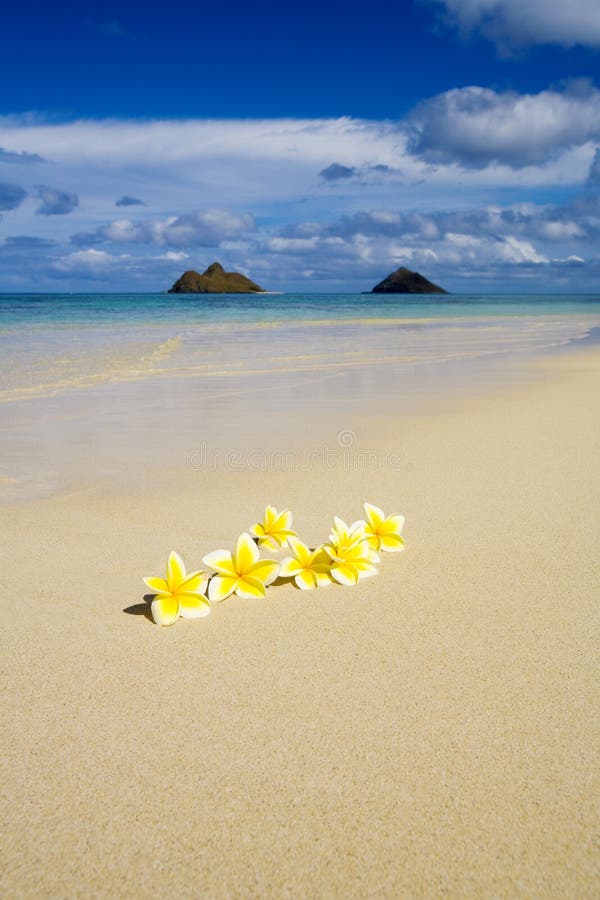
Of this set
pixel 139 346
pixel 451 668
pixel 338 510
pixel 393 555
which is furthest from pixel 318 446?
pixel 139 346

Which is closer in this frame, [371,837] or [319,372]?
[371,837]

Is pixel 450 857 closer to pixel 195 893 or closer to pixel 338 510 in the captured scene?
pixel 195 893

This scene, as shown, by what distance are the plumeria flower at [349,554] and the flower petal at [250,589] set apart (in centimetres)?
28

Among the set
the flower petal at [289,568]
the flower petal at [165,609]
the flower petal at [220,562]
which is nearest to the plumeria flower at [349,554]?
the flower petal at [289,568]

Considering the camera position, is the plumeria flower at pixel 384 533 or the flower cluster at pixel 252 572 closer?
the flower cluster at pixel 252 572

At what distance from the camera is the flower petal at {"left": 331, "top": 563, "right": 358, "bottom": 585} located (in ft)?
8.37

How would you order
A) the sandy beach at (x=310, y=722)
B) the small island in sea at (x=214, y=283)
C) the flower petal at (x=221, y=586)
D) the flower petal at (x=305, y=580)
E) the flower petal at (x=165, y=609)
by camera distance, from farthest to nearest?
the small island in sea at (x=214, y=283)
the flower petal at (x=305, y=580)
the flower petal at (x=221, y=586)
the flower petal at (x=165, y=609)
the sandy beach at (x=310, y=722)

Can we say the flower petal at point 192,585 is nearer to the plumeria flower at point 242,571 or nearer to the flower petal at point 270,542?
the plumeria flower at point 242,571

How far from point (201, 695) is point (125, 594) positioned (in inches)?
29.4

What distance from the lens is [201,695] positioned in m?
1.88

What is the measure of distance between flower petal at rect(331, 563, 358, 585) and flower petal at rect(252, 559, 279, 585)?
23 centimetres

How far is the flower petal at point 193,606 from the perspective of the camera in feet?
7.55

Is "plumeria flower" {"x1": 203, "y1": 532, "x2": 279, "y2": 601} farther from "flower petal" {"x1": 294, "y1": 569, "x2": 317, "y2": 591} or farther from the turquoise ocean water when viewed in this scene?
the turquoise ocean water

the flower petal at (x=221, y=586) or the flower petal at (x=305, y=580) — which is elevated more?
the flower petal at (x=221, y=586)
